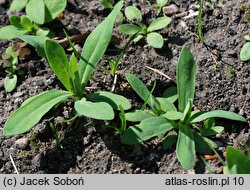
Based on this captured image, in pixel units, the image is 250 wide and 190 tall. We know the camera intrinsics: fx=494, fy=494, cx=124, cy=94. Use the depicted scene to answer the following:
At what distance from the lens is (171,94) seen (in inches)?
100

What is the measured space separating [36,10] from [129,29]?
0.55 metres

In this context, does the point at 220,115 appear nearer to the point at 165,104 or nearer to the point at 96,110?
the point at 165,104

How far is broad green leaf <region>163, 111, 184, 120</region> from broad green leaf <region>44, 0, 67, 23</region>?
96 cm

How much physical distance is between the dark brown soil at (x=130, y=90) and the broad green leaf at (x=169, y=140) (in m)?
0.03

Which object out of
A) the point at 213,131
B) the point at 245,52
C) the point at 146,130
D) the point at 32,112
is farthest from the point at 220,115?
the point at 32,112

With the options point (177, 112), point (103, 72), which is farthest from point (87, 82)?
point (177, 112)

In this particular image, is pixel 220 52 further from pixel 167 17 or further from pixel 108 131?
pixel 108 131

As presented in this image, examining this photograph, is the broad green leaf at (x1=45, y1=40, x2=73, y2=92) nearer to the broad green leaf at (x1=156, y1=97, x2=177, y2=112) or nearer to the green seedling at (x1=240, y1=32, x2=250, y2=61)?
the broad green leaf at (x1=156, y1=97, x2=177, y2=112)

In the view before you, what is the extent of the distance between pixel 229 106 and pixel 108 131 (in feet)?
2.06

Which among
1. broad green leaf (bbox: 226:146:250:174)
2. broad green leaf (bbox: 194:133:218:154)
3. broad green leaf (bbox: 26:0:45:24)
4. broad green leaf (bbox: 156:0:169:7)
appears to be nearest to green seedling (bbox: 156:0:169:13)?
broad green leaf (bbox: 156:0:169:7)

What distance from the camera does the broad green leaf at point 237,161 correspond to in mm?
2117

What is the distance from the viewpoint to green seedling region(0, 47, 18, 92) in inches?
105

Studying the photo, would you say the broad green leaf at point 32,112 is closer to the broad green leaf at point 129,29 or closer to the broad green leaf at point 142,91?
the broad green leaf at point 142,91

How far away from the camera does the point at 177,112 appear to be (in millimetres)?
2350
